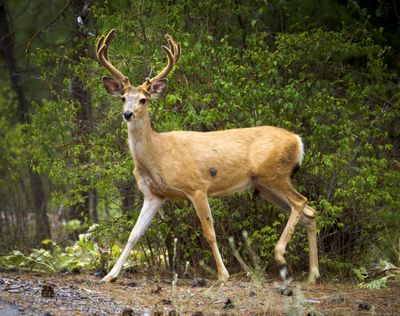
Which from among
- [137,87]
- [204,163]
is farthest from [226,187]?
[137,87]

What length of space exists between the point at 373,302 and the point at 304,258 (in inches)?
106

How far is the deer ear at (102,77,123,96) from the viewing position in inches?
365

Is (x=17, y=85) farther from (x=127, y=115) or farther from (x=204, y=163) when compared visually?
(x=127, y=115)

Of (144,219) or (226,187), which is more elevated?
(226,187)

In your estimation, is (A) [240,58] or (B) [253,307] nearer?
(B) [253,307]

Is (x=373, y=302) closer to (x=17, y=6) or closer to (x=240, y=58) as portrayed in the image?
(x=240, y=58)

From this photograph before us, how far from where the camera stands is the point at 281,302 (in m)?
7.30

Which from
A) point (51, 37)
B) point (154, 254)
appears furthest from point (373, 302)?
point (51, 37)

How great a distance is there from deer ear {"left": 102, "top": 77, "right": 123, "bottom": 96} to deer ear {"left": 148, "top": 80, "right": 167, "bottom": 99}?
14.2 inches

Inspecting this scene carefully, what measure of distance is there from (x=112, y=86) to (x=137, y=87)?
350 mm

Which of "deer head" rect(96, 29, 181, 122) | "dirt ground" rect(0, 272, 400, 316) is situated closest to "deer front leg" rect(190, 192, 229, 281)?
"dirt ground" rect(0, 272, 400, 316)

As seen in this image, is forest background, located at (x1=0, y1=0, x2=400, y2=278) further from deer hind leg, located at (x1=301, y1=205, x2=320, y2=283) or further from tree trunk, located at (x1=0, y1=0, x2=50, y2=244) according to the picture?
tree trunk, located at (x1=0, y1=0, x2=50, y2=244)

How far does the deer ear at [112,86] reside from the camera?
927cm

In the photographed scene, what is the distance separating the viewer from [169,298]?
7.49 meters
